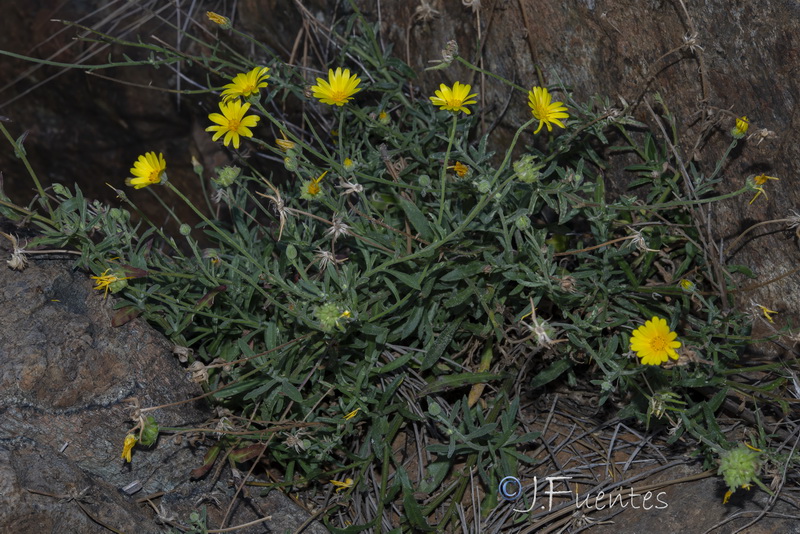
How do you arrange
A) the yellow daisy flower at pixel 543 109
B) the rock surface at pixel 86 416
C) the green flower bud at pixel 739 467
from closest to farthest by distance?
the green flower bud at pixel 739 467 < the rock surface at pixel 86 416 < the yellow daisy flower at pixel 543 109

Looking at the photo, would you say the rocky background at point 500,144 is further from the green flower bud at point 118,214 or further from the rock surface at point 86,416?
the green flower bud at point 118,214

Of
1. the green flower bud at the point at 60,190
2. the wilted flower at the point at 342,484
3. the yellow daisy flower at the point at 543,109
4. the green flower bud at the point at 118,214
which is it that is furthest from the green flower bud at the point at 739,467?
the green flower bud at the point at 60,190

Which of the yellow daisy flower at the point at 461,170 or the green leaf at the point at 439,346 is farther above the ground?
the yellow daisy flower at the point at 461,170

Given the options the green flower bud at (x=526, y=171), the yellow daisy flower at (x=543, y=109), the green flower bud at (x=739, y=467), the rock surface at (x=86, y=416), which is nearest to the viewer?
the green flower bud at (x=739, y=467)

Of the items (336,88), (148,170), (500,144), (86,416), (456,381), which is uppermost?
(336,88)

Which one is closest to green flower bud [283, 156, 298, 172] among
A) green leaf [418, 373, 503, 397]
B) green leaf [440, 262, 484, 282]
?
green leaf [440, 262, 484, 282]

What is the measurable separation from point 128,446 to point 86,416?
0.27 meters

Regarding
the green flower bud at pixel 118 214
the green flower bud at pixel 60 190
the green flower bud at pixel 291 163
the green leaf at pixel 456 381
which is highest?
the green flower bud at pixel 291 163

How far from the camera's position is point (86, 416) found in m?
2.47

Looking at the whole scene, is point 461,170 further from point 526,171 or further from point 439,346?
point 439,346

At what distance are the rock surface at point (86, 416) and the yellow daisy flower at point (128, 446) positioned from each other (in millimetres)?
136

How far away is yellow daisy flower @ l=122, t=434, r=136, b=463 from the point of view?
7.54ft

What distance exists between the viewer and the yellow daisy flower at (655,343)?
2.21 m

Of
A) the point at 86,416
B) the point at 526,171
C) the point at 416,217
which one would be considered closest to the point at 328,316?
the point at 416,217
